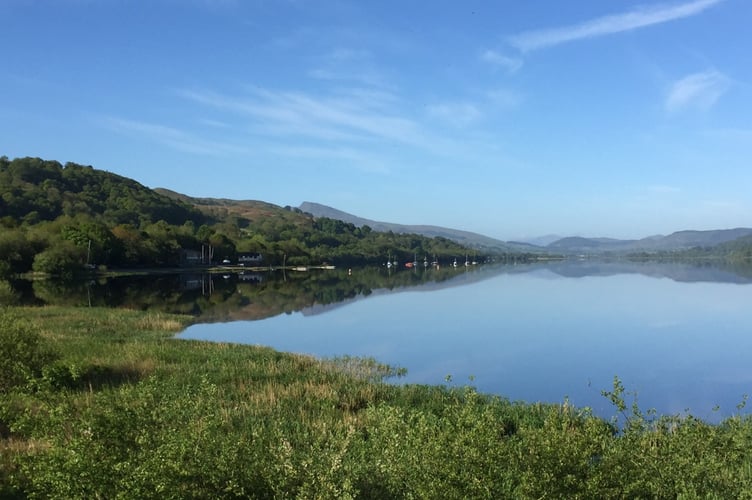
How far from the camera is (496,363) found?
1115 inches

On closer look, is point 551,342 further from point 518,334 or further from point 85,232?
point 85,232

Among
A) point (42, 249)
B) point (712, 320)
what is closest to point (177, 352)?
point (712, 320)

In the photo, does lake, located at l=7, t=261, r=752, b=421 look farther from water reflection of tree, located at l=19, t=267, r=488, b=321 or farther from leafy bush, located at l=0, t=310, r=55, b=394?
leafy bush, located at l=0, t=310, r=55, b=394

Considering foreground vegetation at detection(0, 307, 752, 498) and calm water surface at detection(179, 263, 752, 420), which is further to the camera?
calm water surface at detection(179, 263, 752, 420)

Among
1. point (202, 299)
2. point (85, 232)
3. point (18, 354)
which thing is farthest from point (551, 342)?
point (85, 232)

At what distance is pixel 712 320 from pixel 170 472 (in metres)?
50.9

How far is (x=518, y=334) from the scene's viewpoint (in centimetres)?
3888

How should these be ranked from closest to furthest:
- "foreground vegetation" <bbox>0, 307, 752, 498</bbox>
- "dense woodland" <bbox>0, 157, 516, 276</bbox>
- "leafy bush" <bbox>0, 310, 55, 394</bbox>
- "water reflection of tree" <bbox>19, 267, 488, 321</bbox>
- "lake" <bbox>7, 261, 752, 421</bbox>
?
"foreground vegetation" <bbox>0, 307, 752, 498</bbox>
"leafy bush" <bbox>0, 310, 55, 394</bbox>
"lake" <bbox>7, 261, 752, 421</bbox>
"water reflection of tree" <bbox>19, 267, 488, 321</bbox>
"dense woodland" <bbox>0, 157, 516, 276</bbox>

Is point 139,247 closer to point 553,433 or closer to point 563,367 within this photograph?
point 563,367

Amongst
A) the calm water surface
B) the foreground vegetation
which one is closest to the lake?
the calm water surface

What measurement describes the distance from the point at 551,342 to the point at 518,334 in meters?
3.77

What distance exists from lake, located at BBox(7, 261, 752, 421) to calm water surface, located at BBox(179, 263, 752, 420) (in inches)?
3.1

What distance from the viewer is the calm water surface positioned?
23.3m

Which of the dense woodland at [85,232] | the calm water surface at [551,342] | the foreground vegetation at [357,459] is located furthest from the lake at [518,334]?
the dense woodland at [85,232]
